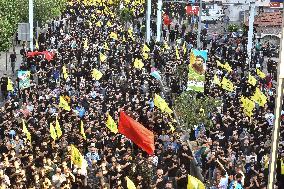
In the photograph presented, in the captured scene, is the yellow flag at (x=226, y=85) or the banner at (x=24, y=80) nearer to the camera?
the yellow flag at (x=226, y=85)

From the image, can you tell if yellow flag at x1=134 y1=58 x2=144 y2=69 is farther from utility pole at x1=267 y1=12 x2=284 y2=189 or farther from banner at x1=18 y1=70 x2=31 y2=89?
utility pole at x1=267 y1=12 x2=284 y2=189

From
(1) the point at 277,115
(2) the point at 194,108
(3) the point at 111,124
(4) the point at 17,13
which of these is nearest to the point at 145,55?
(4) the point at 17,13

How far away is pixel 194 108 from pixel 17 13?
61.6ft

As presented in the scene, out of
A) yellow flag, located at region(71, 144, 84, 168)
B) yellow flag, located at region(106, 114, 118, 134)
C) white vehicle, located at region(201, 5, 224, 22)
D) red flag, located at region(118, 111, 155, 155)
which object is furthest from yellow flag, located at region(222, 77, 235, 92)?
white vehicle, located at region(201, 5, 224, 22)

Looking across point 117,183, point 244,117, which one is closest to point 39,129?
point 117,183

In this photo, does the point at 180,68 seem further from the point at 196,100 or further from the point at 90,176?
the point at 90,176

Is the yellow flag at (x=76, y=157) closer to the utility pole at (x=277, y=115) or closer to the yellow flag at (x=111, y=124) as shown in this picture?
the yellow flag at (x=111, y=124)

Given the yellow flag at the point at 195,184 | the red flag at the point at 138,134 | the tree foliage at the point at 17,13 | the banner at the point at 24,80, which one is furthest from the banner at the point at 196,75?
the tree foliage at the point at 17,13

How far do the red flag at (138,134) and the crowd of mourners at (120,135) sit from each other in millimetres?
585

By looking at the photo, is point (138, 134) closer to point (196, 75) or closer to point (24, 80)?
point (196, 75)

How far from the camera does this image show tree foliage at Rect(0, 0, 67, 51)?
110 ft

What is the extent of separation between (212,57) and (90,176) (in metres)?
19.9

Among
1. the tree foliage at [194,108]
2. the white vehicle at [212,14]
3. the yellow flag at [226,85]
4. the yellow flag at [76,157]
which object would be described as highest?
the white vehicle at [212,14]

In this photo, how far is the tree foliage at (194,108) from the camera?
23.6 metres
